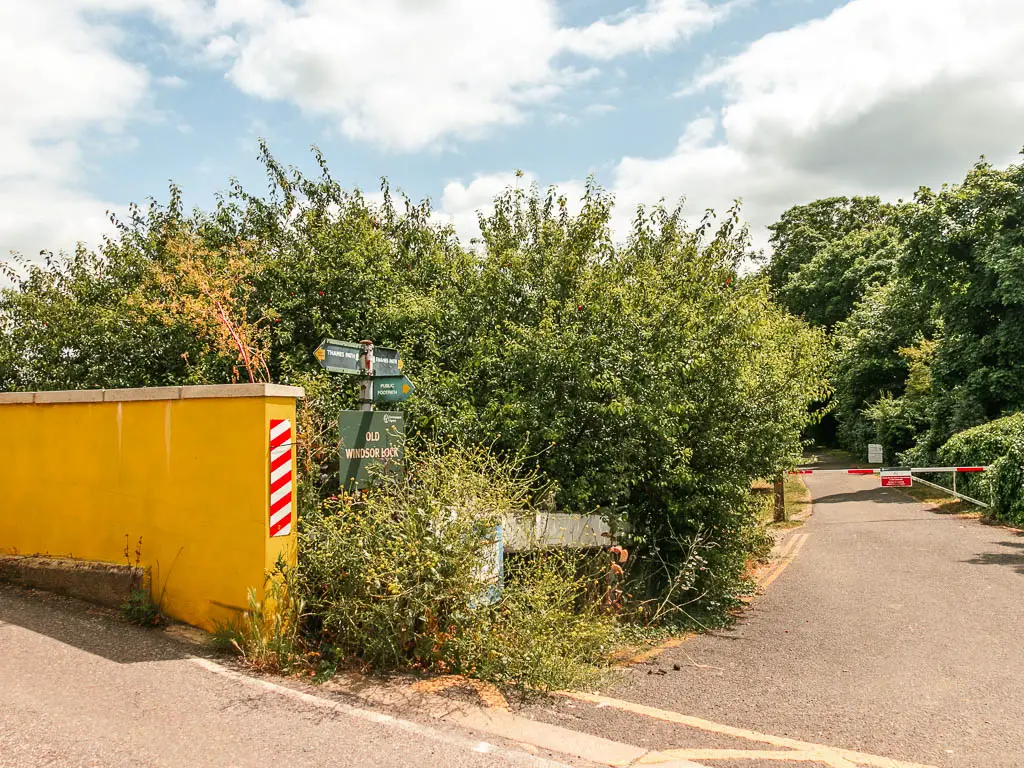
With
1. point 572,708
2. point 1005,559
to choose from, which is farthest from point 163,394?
point 1005,559

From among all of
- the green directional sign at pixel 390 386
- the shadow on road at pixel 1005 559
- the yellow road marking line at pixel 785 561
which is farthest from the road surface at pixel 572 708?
the shadow on road at pixel 1005 559

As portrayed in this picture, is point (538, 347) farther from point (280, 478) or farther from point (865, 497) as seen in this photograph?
point (865, 497)

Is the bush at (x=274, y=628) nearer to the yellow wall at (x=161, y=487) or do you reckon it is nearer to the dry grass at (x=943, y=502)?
the yellow wall at (x=161, y=487)

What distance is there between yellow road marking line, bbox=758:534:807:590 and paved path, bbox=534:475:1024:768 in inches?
5.6

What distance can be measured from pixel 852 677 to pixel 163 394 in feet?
20.5

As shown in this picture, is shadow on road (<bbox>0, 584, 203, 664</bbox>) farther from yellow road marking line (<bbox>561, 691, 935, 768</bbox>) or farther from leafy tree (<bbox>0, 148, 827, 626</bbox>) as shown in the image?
yellow road marking line (<bbox>561, 691, 935, 768</bbox>)

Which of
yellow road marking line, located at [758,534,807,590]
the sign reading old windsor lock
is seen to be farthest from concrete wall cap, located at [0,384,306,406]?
yellow road marking line, located at [758,534,807,590]

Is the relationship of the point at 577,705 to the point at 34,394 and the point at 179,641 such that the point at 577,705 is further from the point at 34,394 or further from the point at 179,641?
the point at 34,394

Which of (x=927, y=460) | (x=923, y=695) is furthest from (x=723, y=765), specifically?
(x=927, y=460)

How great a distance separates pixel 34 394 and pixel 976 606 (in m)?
10.8

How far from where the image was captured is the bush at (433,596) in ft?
18.1

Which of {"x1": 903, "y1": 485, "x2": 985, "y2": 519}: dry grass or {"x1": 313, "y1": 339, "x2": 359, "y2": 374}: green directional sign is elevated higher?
{"x1": 313, "y1": 339, "x2": 359, "y2": 374}: green directional sign

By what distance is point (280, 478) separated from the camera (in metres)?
5.87

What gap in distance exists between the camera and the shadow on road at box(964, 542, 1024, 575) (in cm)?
1252
